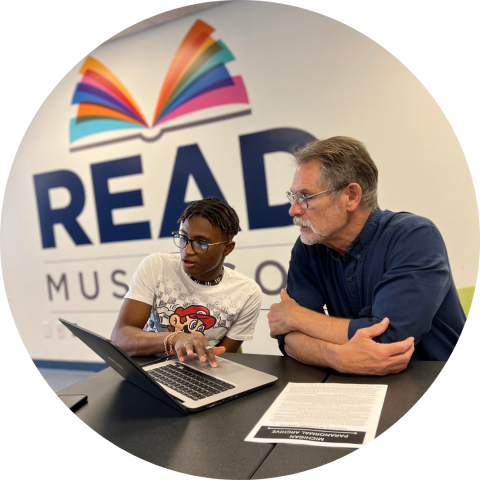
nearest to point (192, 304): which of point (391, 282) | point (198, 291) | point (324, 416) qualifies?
point (198, 291)

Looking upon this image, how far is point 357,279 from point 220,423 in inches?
26.2

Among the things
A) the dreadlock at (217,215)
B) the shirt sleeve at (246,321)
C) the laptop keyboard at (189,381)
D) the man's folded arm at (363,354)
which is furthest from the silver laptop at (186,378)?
the dreadlock at (217,215)

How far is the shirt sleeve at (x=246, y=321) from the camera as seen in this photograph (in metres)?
1.50

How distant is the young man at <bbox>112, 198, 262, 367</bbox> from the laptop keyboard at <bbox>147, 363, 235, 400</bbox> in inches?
15.8

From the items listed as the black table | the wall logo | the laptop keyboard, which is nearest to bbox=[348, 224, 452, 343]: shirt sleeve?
the black table

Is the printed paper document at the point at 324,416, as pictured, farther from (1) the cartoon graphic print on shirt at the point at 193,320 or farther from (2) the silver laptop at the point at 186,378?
(1) the cartoon graphic print on shirt at the point at 193,320

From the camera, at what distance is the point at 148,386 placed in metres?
0.85

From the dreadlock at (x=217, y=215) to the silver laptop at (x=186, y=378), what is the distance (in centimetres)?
57

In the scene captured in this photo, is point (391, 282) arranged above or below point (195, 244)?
below

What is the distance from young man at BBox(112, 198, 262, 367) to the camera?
1.47 m

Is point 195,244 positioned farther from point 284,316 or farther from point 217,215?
point 284,316

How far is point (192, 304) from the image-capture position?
1521mm

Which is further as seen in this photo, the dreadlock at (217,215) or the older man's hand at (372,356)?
the dreadlock at (217,215)

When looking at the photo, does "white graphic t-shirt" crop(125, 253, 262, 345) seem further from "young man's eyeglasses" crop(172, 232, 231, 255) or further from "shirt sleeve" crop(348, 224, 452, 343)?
"shirt sleeve" crop(348, 224, 452, 343)
